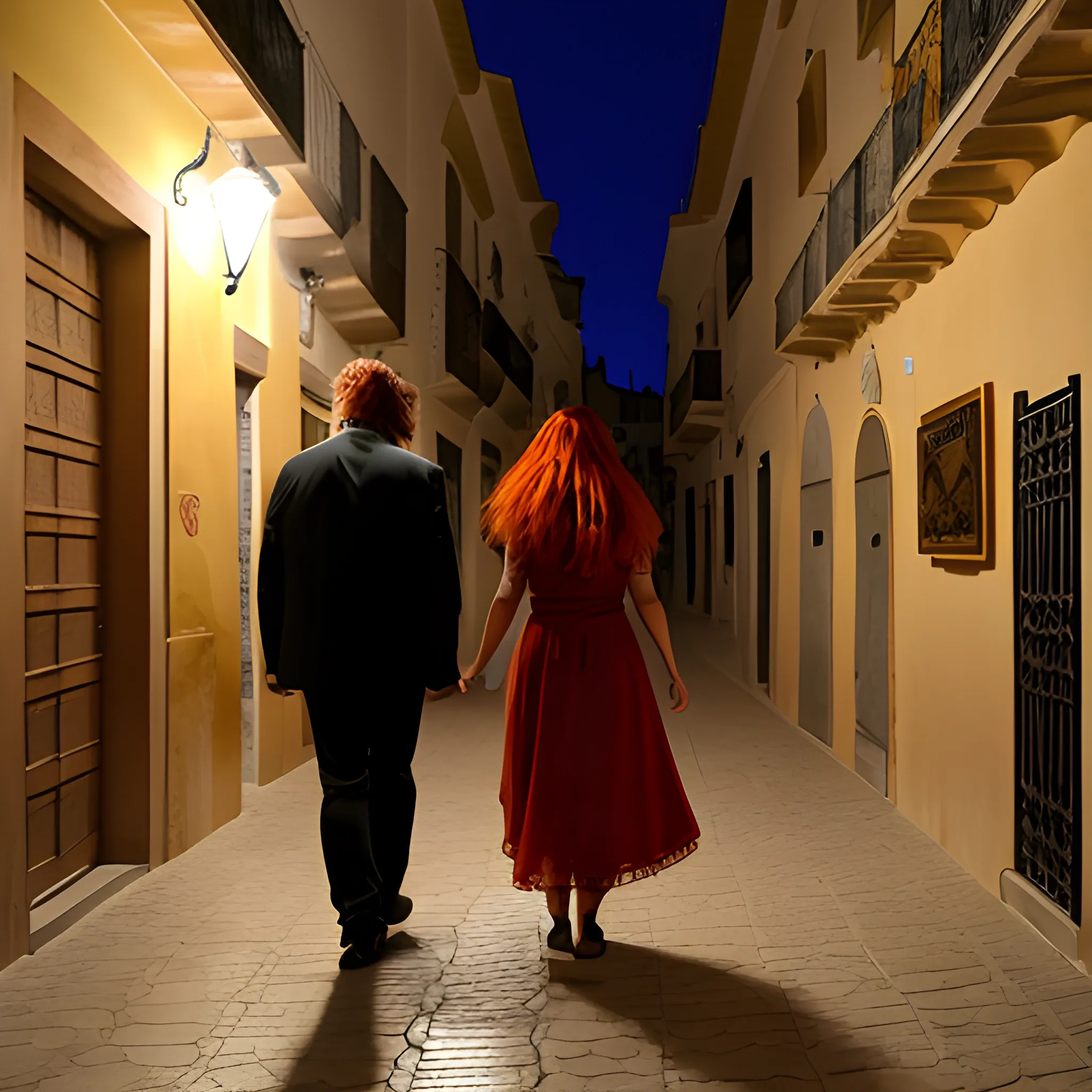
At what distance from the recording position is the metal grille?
12.5 ft

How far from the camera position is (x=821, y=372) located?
28.6 feet

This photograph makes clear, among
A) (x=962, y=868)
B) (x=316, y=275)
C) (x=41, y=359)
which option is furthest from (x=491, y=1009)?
(x=316, y=275)

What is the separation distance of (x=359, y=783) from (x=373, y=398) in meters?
1.44

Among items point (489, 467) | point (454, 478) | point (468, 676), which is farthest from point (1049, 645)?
point (489, 467)

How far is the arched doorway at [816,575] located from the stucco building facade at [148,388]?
4345mm

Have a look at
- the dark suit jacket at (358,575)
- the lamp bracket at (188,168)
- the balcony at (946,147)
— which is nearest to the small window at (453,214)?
the balcony at (946,147)

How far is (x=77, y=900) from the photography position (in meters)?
4.16

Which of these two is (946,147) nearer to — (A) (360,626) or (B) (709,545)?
(A) (360,626)

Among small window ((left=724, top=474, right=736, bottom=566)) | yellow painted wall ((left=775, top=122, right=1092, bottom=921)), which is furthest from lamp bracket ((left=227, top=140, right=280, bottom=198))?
small window ((left=724, top=474, right=736, bottom=566))

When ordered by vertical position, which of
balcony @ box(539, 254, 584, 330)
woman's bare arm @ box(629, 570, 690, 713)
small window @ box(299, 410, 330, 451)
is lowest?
woman's bare arm @ box(629, 570, 690, 713)

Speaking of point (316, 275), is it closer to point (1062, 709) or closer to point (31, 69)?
point (31, 69)

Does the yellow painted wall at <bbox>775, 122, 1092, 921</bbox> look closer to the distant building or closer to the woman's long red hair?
the woman's long red hair

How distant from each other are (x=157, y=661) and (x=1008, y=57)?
4.62 m

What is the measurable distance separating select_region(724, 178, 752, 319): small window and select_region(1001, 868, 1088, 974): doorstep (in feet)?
34.7
